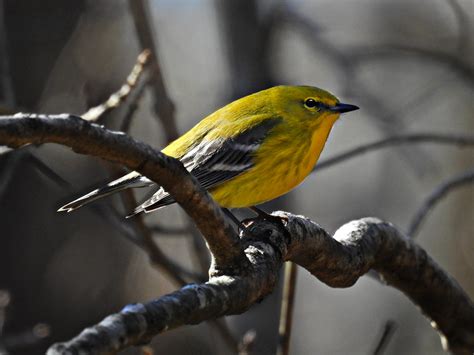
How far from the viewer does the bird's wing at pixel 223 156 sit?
4215 millimetres

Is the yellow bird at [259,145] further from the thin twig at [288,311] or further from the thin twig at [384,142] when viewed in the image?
the thin twig at [288,311]

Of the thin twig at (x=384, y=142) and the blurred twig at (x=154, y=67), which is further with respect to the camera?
the thin twig at (x=384, y=142)

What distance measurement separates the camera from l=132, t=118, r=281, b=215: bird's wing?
13.8ft

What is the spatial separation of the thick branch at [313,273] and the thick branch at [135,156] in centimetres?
13

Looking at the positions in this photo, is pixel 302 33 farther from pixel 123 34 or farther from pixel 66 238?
pixel 66 238

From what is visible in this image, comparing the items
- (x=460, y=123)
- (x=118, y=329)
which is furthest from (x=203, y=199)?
(x=460, y=123)

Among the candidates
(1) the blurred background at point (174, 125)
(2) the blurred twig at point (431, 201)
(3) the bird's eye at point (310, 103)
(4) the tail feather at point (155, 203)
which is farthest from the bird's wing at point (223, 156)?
(2) the blurred twig at point (431, 201)

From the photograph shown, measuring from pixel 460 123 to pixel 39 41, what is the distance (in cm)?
712

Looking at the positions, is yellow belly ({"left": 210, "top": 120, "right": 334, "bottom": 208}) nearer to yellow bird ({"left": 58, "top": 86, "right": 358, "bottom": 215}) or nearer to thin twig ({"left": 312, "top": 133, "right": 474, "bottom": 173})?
yellow bird ({"left": 58, "top": 86, "right": 358, "bottom": 215})

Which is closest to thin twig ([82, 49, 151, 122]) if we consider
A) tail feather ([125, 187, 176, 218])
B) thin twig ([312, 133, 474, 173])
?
tail feather ([125, 187, 176, 218])

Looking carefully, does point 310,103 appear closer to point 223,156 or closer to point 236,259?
point 223,156

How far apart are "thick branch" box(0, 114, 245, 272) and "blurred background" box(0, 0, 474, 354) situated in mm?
1415

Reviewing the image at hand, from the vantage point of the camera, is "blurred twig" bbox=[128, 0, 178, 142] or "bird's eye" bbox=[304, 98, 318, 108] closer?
"blurred twig" bbox=[128, 0, 178, 142]

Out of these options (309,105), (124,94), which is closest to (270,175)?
(309,105)
